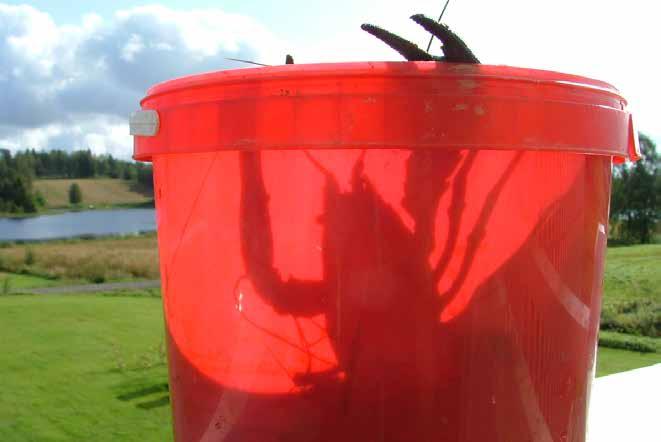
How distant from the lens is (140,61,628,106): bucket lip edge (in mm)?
342

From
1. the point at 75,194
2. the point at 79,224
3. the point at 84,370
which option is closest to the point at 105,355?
the point at 84,370

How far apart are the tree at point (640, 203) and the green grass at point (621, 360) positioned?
193 inches

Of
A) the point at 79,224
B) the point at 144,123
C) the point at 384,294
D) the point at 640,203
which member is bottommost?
the point at 79,224

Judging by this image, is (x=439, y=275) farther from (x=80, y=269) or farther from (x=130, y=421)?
(x=80, y=269)

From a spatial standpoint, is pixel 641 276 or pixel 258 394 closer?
pixel 258 394

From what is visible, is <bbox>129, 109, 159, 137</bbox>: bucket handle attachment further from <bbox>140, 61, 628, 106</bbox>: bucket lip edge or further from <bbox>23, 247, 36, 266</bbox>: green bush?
<bbox>23, 247, 36, 266</bbox>: green bush

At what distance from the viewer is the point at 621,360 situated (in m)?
4.59

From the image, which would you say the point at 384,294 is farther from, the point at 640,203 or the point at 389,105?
the point at 640,203

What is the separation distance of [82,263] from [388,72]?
1084 cm

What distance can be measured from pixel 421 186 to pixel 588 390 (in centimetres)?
23

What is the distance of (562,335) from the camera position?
0.41 m

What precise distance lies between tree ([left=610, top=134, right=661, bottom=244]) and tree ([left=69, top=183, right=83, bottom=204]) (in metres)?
18.6

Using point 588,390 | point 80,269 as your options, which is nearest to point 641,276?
point 588,390

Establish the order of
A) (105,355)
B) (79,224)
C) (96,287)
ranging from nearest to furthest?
(105,355), (96,287), (79,224)
